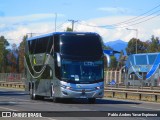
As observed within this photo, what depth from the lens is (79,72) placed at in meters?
30.5

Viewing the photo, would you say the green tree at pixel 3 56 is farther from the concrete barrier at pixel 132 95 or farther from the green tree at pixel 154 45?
the concrete barrier at pixel 132 95

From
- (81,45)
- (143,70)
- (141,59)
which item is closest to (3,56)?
(141,59)

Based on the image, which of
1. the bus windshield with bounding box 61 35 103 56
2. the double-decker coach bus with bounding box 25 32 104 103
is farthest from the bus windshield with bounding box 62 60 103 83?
the bus windshield with bounding box 61 35 103 56

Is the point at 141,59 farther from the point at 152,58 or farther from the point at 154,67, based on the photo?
the point at 154,67

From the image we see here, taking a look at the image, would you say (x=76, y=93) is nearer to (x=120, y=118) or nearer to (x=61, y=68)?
(x=61, y=68)

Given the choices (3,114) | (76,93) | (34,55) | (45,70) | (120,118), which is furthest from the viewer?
(34,55)

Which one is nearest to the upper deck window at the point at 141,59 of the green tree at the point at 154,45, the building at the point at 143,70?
the building at the point at 143,70

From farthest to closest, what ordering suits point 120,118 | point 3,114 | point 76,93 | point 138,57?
point 138,57, point 76,93, point 120,118, point 3,114

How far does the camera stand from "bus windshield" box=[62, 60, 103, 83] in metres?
30.3

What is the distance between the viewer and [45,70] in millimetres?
33219

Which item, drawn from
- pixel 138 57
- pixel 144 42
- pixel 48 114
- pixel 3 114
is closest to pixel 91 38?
pixel 48 114

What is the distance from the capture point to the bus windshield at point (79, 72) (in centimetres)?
3033

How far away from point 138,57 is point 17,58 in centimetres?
7642

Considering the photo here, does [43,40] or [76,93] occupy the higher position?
[43,40]
